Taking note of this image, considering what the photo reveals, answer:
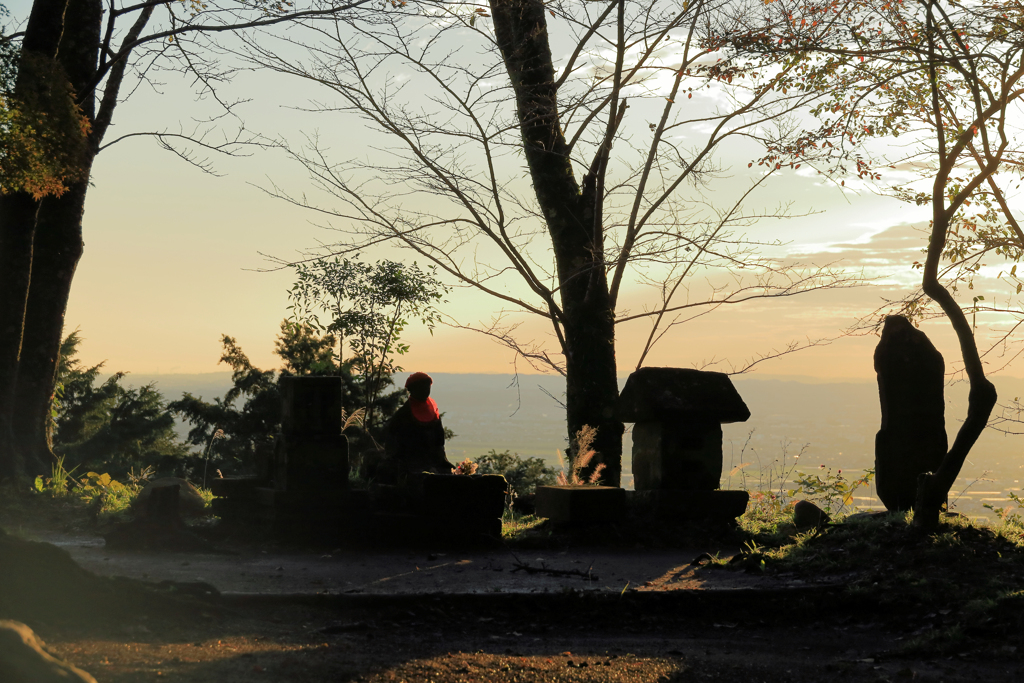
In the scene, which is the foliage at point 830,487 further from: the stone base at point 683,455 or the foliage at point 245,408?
the foliage at point 245,408

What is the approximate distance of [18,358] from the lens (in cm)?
1030

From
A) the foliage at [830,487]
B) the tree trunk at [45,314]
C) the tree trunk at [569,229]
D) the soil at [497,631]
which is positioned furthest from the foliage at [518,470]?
the soil at [497,631]

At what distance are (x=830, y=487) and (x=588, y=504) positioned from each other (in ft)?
15.6

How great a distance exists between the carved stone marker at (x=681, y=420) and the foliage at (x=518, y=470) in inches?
258

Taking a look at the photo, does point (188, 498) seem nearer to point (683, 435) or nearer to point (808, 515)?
point (683, 435)

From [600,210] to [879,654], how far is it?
7.57 metres

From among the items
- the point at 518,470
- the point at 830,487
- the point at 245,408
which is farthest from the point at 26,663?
the point at 245,408

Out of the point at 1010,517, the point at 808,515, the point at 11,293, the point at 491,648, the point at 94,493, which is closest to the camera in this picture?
the point at 491,648

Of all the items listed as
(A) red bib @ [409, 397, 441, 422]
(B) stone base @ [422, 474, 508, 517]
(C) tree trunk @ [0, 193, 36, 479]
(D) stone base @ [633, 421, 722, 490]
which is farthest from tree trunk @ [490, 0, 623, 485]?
(C) tree trunk @ [0, 193, 36, 479]

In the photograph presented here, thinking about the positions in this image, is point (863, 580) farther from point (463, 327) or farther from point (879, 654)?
point (463, 327)

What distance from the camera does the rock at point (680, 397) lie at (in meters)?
9.03

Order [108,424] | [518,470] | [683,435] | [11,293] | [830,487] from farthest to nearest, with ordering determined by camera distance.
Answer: [108,424]
[518,470]
[830,487]
[11,293]
[683,435]

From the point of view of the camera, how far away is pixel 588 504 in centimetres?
873

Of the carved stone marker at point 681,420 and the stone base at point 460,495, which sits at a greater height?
the carved stone marker at point 681,420
